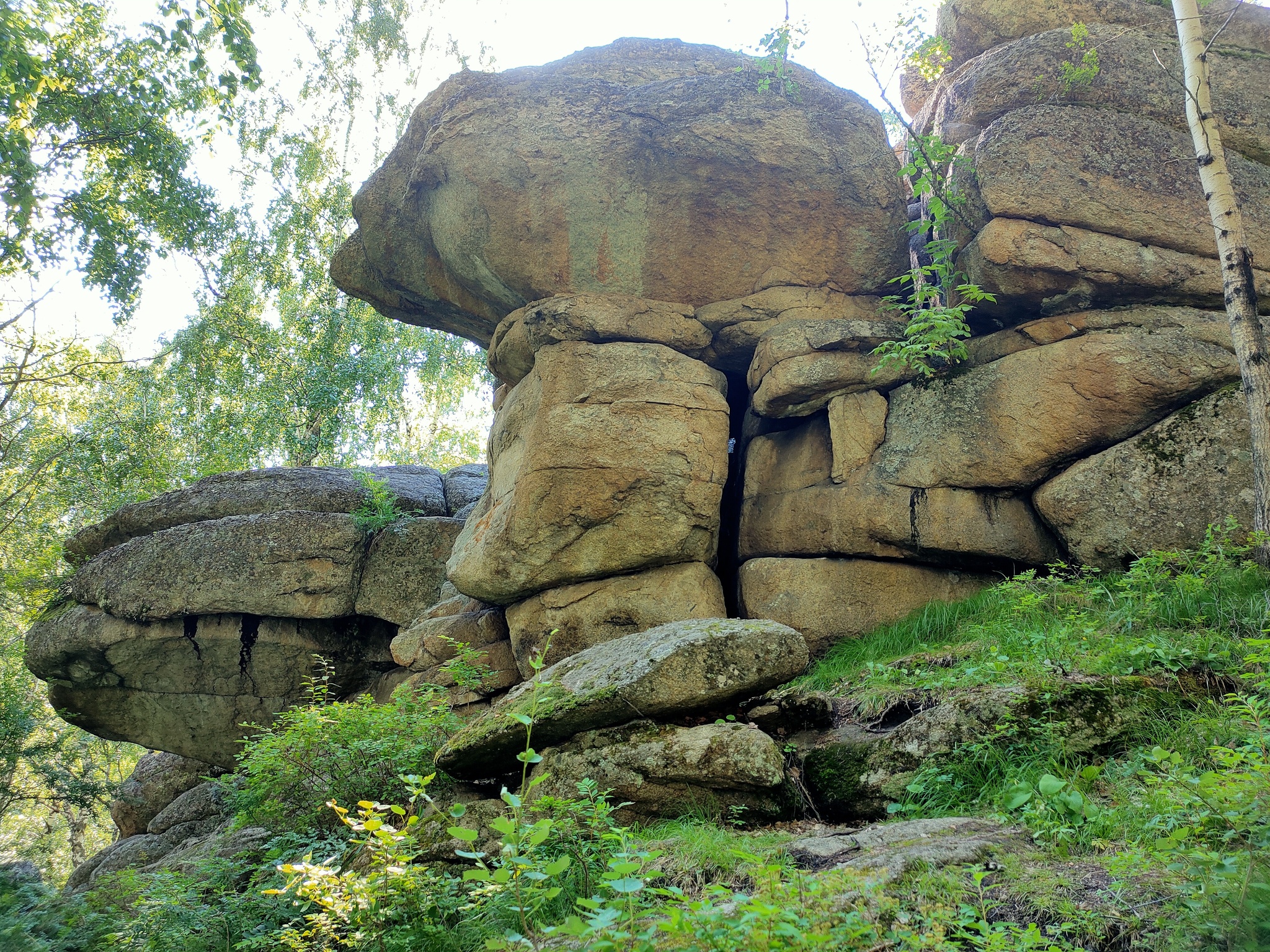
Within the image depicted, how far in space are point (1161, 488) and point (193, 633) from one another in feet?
40.2

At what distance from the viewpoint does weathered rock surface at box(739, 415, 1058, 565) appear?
8.86 m

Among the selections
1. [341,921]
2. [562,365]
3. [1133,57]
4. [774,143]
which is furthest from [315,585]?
[1133,57]

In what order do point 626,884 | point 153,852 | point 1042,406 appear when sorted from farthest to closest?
point 153,852 < point 1042,406 < point 626,884

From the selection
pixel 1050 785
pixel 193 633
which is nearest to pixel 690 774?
pixel 1050 785

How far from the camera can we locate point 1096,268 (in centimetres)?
881

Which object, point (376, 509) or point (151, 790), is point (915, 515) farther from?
point (151, 790)

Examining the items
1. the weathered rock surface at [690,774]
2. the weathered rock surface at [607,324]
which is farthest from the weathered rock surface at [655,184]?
the weathered rock surface at [690,774]

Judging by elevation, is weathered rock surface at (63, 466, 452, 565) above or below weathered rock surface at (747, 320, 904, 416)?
below

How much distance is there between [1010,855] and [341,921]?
3392 mm

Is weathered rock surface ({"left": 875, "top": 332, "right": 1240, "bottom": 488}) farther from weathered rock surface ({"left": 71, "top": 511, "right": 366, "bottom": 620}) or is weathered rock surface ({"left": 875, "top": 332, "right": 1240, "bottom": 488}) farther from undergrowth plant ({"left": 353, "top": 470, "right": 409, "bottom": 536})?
weathered rock surface ({"left": 71, "top": 511, "right": 366, "bottom": 620})

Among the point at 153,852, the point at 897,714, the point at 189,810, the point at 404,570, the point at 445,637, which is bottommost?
the point at 153,852

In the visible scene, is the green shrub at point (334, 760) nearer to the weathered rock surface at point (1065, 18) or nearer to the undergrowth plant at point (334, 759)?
the undergrowth plant at point (334, 759)

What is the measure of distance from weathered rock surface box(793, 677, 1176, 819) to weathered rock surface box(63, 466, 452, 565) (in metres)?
8.76

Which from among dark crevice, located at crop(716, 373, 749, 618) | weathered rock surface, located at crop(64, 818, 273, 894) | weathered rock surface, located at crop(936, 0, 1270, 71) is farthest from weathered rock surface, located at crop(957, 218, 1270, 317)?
weathered rock surface, located at crop(64, 818, 273, 894)
